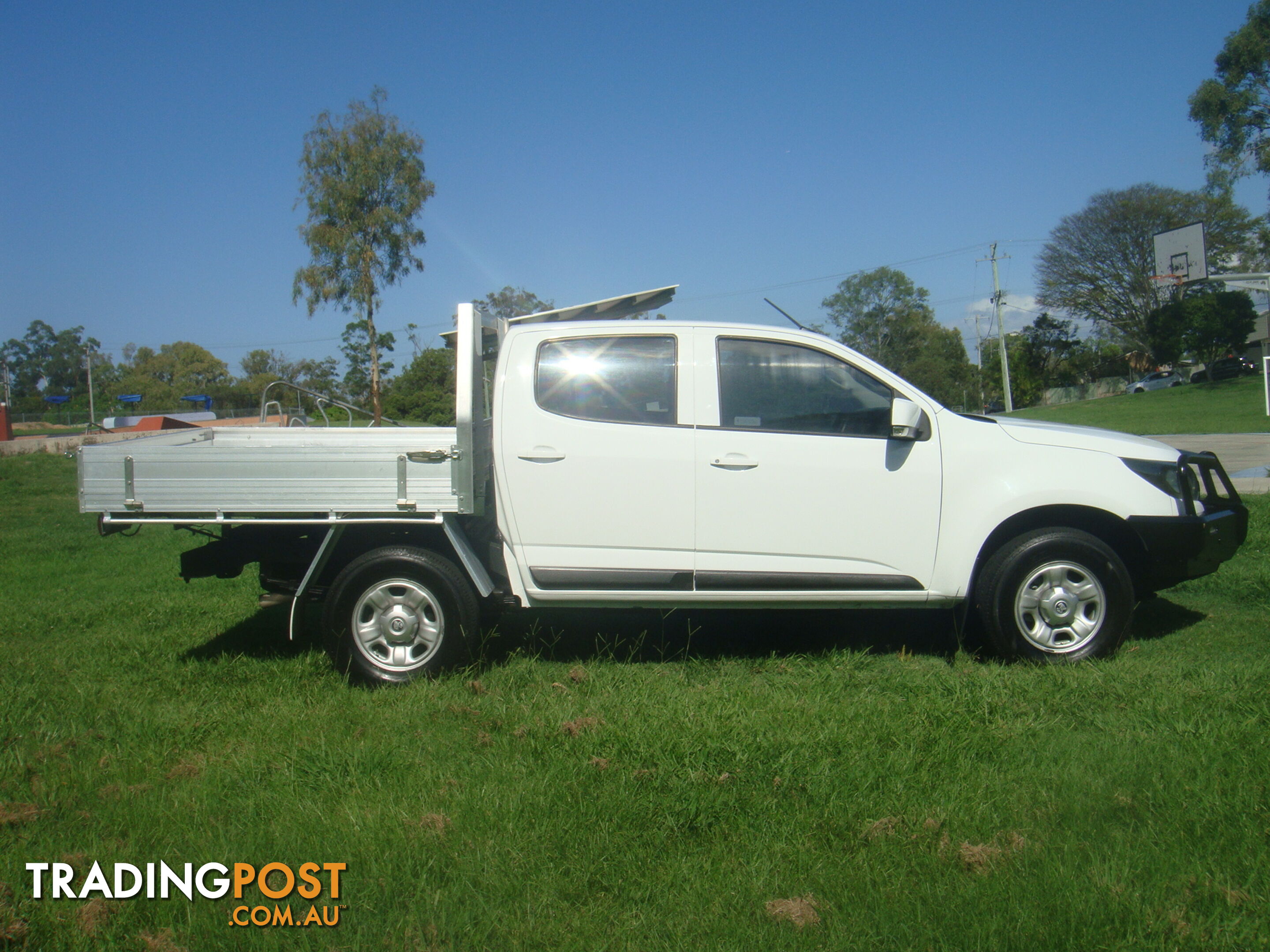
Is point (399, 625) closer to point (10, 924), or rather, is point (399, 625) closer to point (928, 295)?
point (10, 924)

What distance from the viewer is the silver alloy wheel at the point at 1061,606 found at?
4.96 meters

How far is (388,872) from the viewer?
3041 mm

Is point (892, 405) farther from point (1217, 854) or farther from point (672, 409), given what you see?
point (1217, 854)

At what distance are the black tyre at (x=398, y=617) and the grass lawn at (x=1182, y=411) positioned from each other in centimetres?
1538

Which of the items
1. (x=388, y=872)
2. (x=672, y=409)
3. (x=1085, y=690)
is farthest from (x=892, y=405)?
(x=388, y=872)

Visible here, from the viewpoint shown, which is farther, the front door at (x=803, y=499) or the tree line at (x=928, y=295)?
the tree line at (x=928, y=295)

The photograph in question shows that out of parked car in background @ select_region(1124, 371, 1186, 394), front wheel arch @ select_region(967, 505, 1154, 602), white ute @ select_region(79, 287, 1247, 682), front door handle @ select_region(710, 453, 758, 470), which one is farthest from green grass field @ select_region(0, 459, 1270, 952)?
parked car in background @ select_region(1124, 371, 1186, 394)

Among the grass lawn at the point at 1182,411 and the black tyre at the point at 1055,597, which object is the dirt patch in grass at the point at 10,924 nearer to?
the black tyre at the point at 1055,597

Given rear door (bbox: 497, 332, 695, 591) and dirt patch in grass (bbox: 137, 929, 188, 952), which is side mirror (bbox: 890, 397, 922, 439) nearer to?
rear door (bbox: 497, 332, 695, 591)

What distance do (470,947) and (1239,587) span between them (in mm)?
5971

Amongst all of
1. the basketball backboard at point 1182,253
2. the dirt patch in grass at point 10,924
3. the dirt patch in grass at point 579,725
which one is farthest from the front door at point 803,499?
the basketball backboard at point 1182,253

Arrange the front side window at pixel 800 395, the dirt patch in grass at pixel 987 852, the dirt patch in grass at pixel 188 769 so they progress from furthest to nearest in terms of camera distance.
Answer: the front side window at pixel 800 395 → the dirt patch in grass at pixel 188 769 → the dirt patch in grass at pixel 987 852

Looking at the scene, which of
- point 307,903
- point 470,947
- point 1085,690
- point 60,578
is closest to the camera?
point 470,947

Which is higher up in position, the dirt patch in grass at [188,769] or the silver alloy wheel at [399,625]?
the silver alloy wheel at [399,625]
